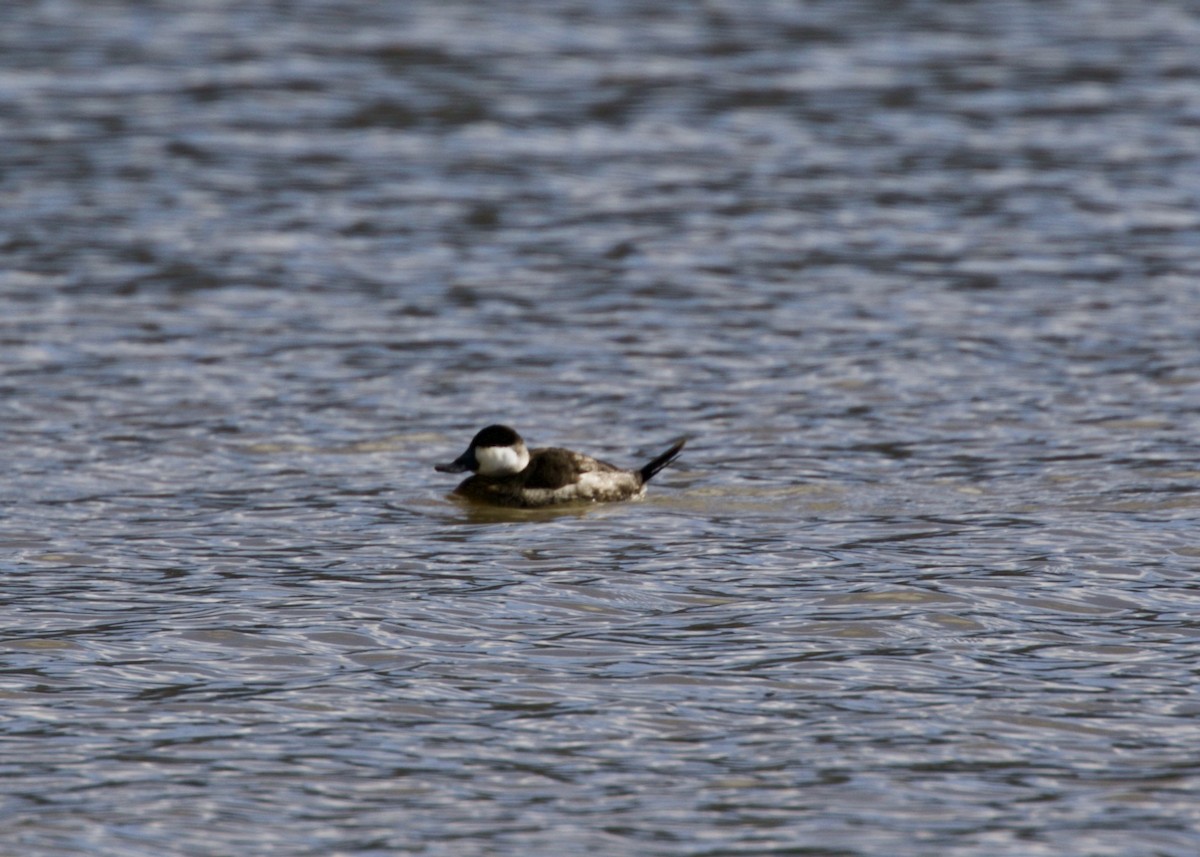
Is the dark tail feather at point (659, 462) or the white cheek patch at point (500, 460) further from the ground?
the white cheek patch at point (500, 460)

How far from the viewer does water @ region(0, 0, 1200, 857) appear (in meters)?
8.76

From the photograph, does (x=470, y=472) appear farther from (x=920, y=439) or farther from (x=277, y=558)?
(x=920, y=439)

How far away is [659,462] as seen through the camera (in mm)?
14055

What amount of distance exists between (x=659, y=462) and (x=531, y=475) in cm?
92

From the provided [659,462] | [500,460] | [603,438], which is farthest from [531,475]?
[603,438]

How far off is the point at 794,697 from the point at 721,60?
22600mm

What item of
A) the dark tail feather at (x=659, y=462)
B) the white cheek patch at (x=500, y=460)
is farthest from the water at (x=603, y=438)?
the white cheek patch at (x=500, y=460)

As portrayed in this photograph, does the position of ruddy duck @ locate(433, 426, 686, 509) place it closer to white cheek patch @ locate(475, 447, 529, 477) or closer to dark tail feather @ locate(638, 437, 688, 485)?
white cheek patch @ locate(475, 447, 529, 477)

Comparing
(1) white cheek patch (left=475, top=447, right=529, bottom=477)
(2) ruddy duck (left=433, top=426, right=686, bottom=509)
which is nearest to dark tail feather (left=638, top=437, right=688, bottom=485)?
(2) ruddy duck (left=433, top=426, right=686, bottom=509)

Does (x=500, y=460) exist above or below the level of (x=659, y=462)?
above

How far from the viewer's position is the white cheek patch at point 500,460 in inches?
538

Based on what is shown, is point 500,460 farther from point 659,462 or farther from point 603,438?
point 603,438

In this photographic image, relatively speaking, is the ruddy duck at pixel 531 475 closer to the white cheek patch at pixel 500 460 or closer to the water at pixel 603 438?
the white cheek patch at pixel 500 460

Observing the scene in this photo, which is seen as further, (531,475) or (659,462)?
(659,462)
